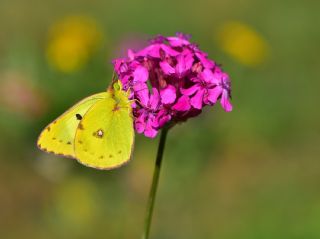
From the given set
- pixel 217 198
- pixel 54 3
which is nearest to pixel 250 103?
pixel 217 198

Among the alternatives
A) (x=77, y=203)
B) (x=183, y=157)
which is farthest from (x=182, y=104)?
(x=77, y=203)

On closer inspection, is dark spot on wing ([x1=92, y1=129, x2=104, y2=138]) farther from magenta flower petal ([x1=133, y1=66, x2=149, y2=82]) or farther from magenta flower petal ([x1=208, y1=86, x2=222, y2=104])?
magenta flower petal ([x1=208, y1=86, x2=222, y2=104])

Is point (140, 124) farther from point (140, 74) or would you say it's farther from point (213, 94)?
point (213, 94)

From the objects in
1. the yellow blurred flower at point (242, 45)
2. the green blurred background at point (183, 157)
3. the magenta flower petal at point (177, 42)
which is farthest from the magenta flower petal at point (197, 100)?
the yellow blurred flower at point (242, 45)

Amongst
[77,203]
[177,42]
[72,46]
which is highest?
[72,46]

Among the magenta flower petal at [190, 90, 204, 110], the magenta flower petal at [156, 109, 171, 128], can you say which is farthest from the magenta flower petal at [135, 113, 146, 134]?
the magenta flower petal at [190, 90, 204, 110]
